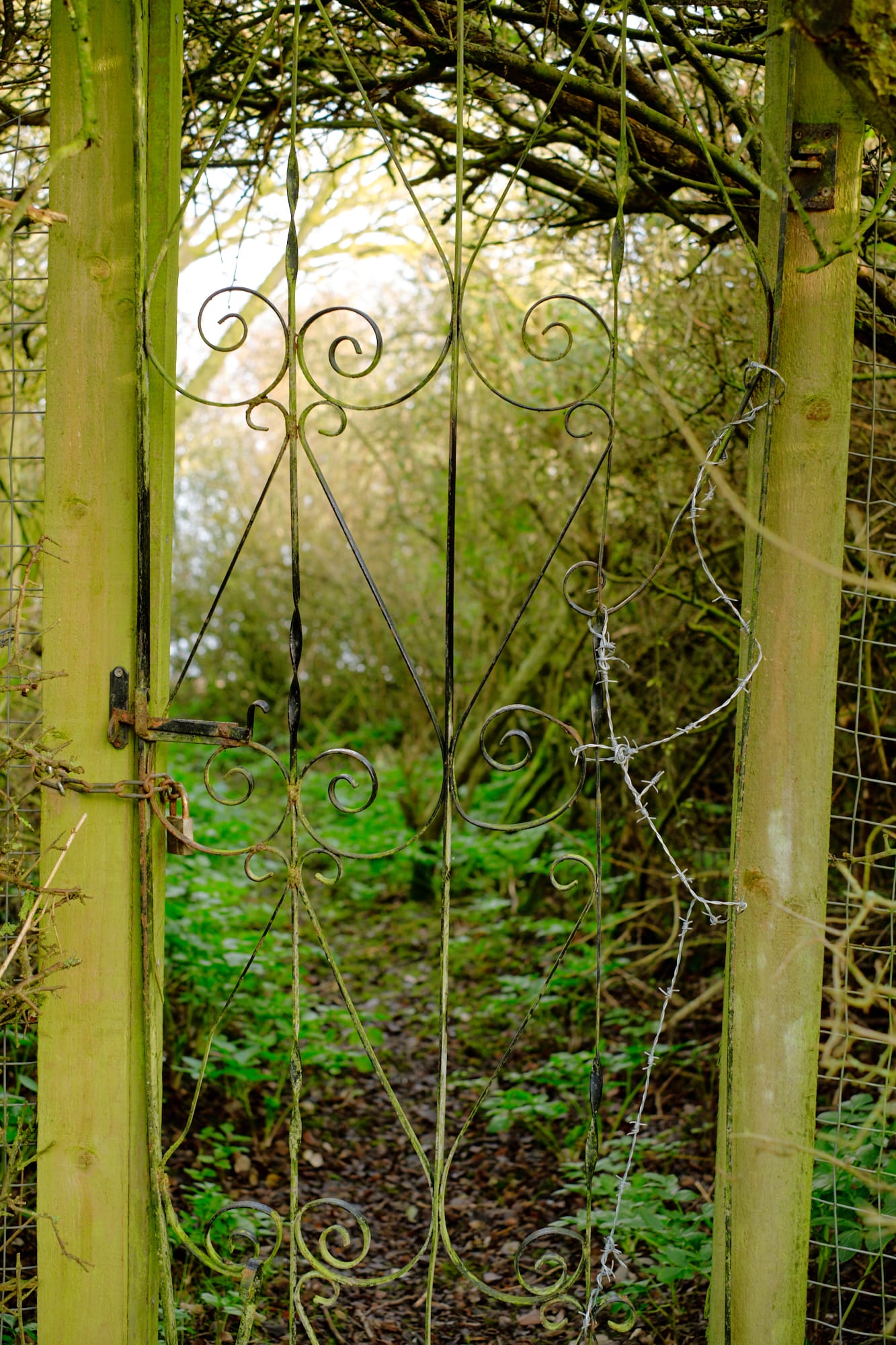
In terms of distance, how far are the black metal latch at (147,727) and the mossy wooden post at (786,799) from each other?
2.80ft

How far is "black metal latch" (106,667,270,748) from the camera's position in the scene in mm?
1738

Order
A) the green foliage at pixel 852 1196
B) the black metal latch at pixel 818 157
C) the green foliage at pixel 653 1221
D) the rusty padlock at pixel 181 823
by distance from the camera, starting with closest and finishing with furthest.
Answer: the black metal latch at pixel 818 157 < the rusty padlock at pixel 181 823 < the green foliage at pixel 852 1196 < the green foliage at pixel 653 1221

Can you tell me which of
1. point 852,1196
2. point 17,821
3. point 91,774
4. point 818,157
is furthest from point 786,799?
point 17,821

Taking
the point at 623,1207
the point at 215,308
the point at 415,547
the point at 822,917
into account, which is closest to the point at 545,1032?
the point at 623,1207

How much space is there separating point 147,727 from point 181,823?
0.57 feet

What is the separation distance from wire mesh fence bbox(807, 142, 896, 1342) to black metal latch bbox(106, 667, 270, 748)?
→ 98 centimetres

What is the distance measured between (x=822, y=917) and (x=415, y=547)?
6.44 meters

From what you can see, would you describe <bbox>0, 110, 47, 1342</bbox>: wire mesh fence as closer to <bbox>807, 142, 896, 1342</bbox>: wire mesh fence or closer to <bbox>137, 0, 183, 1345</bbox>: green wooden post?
<bbox>137, 0, 183, 1345</bbox>: green wooden post

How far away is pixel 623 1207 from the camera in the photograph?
2639 millimetres

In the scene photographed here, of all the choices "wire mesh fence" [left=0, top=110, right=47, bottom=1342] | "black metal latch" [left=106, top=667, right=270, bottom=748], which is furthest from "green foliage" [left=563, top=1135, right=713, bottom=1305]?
"black metal latch" [left=106, top=667, right=270, bottom=748]

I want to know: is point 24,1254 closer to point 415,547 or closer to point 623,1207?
point 623,1207

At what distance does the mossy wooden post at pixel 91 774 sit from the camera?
1.76 meters

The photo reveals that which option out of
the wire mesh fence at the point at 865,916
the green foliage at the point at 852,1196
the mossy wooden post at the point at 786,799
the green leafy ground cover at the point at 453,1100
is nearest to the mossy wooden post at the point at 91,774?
the green leafy ground cover at the point at 453,1100

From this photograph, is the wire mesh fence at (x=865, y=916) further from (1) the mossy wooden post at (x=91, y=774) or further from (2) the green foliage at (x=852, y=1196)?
(1) the mossy wooden post at (x=91, y=774)
